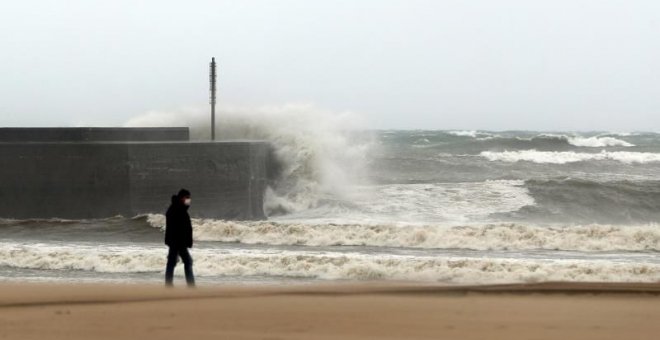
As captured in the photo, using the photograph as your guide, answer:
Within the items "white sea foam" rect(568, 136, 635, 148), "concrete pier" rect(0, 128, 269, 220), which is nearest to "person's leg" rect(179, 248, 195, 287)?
"concrete pier" rect(0, 128, 269, 220)

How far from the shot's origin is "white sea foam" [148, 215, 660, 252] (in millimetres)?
13609

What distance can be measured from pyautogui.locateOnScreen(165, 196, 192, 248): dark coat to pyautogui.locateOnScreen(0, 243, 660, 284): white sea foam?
6.71 feet

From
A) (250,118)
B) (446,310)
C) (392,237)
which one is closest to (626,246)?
(392,237)

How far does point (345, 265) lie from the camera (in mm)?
10969

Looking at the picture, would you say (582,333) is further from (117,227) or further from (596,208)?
(596,208)

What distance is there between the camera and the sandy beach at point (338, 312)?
5.33 meters

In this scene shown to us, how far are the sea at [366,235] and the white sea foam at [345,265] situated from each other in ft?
0.06

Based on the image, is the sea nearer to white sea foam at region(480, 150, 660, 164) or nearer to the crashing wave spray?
the crashing wave spray

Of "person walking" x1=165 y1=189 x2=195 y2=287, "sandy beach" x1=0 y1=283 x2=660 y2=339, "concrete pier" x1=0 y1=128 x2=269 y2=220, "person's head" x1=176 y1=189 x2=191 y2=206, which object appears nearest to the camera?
"sandy beach" x1=0 y1=283 x2=660 y2=339

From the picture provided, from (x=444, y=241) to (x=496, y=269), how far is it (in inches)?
120

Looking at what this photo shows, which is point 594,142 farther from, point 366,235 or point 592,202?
point 366,235

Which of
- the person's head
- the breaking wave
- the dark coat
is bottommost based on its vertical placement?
the breaking wave

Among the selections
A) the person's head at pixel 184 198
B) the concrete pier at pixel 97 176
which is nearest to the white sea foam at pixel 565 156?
the concrete pier at pixel 97 176

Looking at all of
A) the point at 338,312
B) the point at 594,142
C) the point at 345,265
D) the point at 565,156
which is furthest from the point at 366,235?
the point at 594,142
